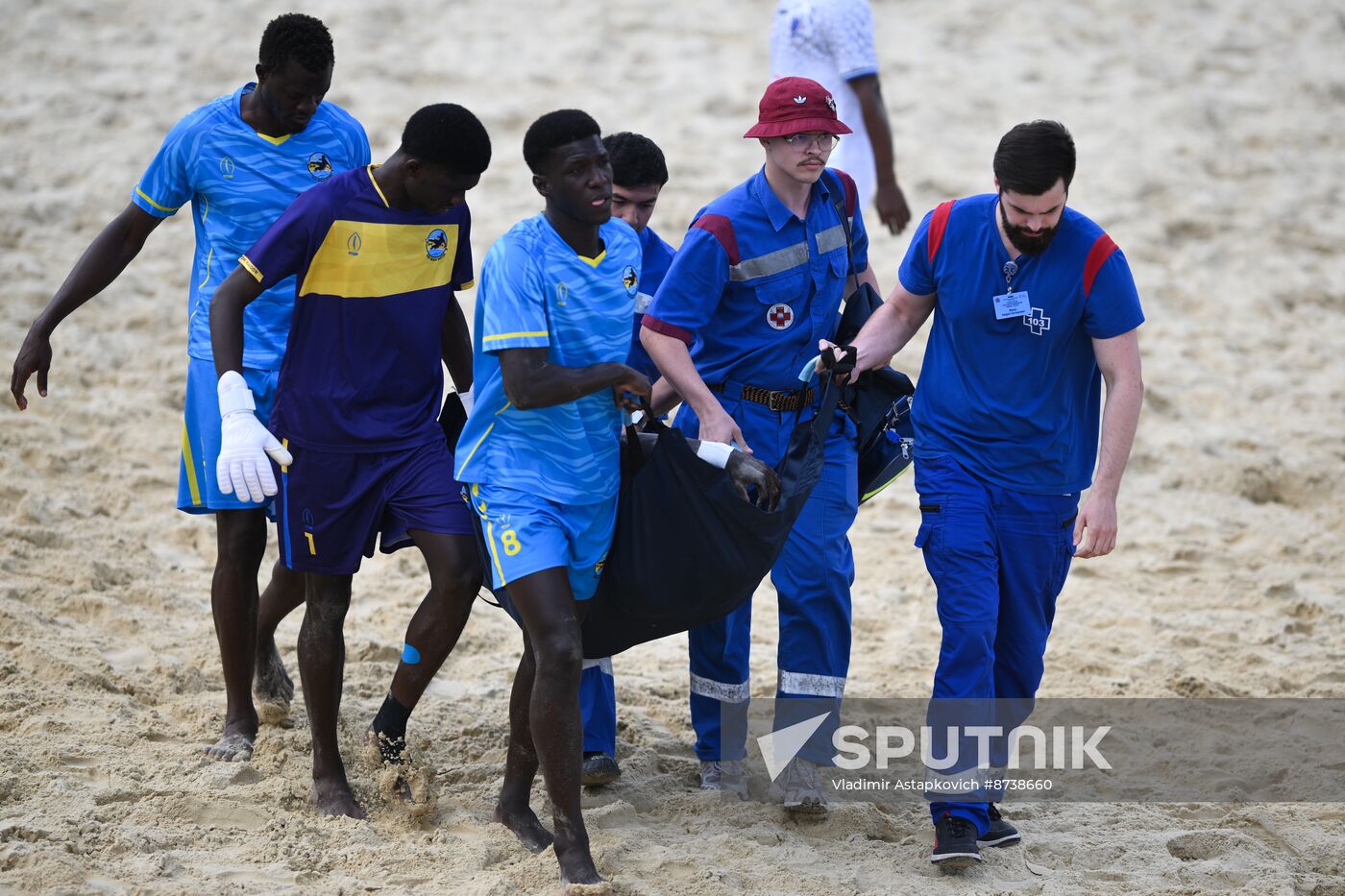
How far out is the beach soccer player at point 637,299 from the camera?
496 cm

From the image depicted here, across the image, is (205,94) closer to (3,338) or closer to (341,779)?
(3,338)

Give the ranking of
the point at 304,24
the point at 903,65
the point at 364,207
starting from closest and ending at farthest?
the point at 364,207
the point at 304,24
the point at 903,65

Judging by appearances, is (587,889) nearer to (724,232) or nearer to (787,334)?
(787,334)

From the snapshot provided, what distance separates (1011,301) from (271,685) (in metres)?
2.85

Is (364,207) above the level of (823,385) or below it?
above

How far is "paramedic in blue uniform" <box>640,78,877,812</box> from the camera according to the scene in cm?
470

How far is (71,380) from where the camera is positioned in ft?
26.2

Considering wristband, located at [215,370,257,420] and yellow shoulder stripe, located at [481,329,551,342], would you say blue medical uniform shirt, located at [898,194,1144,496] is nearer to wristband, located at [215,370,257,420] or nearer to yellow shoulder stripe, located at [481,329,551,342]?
yellow shoulder stripe, located at [481,329,551,342]

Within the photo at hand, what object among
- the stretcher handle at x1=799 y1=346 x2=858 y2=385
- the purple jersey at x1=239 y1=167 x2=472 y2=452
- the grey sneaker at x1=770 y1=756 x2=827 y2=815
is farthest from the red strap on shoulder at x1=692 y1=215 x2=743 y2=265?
the grey sneaker at x1=770 y1=756 x2=827 y2=815

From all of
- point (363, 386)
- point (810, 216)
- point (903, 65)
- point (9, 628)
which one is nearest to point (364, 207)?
point (363, 386)

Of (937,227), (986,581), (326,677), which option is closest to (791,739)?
(986,581)

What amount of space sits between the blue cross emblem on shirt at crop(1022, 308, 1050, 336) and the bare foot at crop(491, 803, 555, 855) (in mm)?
2046

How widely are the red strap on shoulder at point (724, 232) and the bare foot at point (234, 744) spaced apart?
7.21ft

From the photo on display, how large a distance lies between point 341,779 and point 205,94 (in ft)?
24.2
